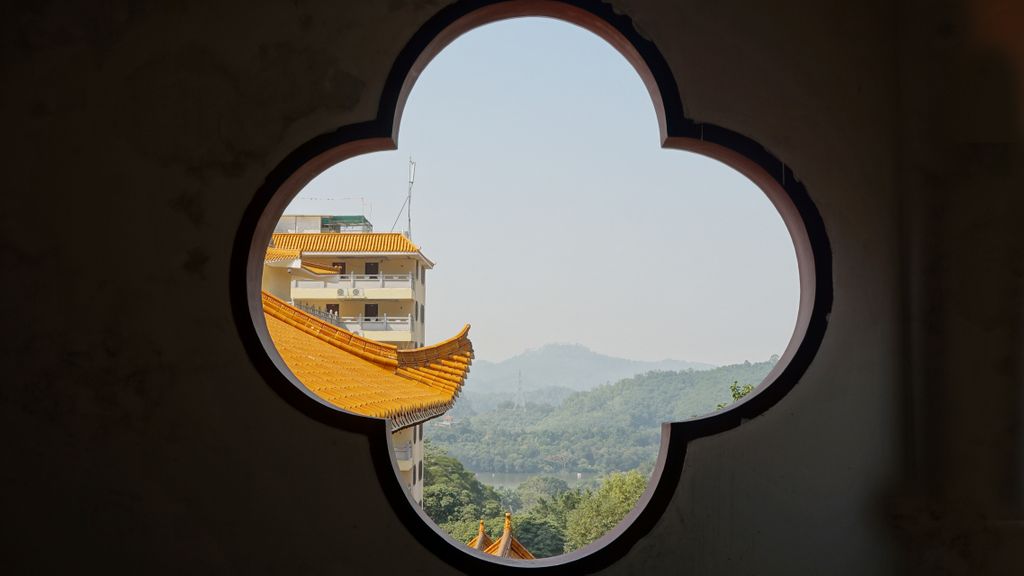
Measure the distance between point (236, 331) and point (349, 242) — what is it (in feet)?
43.2

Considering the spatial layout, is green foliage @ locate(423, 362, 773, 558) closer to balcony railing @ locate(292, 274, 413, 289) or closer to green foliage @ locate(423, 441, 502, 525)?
green foliage @ locate(423, 441, 502, 525)

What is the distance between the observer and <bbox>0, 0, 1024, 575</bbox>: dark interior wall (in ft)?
5.82

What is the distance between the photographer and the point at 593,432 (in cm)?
2577

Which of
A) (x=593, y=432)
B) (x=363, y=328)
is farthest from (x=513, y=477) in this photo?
(x=363, y=328)

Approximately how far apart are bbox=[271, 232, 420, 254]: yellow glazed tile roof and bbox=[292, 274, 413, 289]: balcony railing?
→ 0.46 metres

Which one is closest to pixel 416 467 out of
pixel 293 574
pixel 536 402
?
pixel 293 574

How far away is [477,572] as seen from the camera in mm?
1750

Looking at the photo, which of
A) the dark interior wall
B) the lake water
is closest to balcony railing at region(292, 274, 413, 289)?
the lake water

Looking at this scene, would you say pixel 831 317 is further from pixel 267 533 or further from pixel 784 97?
pixel 267 533

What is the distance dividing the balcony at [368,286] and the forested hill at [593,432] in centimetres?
996

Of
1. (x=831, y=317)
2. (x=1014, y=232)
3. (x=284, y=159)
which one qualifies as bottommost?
(x=831, y=317)

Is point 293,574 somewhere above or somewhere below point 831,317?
below

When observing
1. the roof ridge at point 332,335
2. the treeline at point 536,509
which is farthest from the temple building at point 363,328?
the treeline at point 536,509

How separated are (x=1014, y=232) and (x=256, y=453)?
5.64 feet
